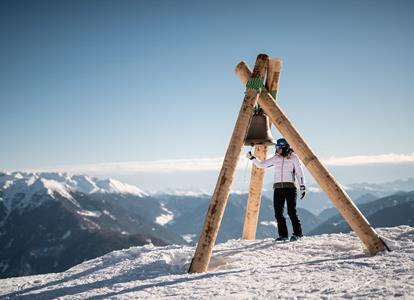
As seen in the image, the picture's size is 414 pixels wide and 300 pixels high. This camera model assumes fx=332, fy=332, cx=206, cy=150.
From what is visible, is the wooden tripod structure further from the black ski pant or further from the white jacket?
the black ski pant

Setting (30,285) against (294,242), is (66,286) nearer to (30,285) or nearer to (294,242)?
(30,285)

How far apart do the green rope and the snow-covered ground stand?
11.4 ft

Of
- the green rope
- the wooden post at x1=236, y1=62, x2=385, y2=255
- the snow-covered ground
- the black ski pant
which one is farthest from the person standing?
the green rope

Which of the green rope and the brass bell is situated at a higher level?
the green rope

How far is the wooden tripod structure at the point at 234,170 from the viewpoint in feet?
19.7

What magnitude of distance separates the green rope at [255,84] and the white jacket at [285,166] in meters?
2.76

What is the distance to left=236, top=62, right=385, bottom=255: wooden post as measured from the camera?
6.00 m

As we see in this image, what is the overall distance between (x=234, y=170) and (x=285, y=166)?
3142 millimetres

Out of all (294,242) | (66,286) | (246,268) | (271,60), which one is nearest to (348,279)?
(246,268)

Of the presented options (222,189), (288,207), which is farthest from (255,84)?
(288,207)

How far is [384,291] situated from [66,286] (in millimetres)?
5309

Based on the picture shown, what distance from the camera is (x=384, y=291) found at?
157 inches

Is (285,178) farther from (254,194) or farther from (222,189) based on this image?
(222,189)

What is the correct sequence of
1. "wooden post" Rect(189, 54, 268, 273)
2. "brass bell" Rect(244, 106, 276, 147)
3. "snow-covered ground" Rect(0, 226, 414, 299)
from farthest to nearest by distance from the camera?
"brass bell" Rect(244, 106, 276, 147), "wooden post" Rect(189, 54, 268, 273), "snow-covered ground" Rect(0, 226, 414, 299)
